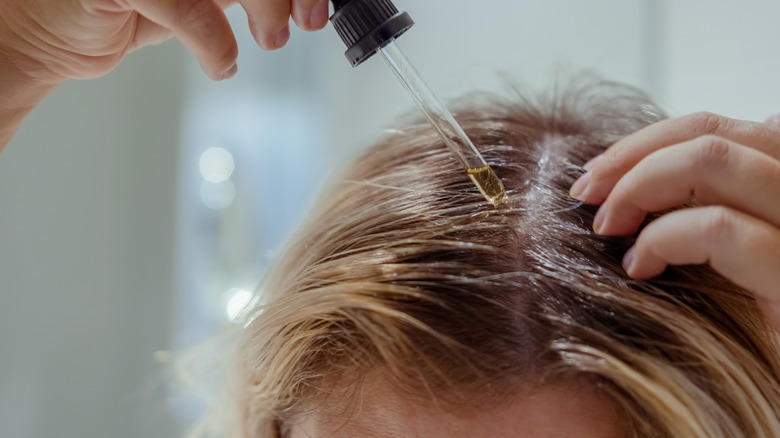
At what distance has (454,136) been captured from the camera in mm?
565

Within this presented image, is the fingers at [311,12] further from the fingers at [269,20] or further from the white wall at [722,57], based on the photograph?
the white wall at [722,57]

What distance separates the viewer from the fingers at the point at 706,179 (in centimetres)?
43

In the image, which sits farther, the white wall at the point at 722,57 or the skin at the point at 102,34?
the white wall at the point at 722,57

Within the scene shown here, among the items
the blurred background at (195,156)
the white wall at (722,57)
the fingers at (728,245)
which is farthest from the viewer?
the blurred background at (195,156)

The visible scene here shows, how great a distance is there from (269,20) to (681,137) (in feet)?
0.92

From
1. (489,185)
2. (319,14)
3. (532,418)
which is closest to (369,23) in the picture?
(319,14)

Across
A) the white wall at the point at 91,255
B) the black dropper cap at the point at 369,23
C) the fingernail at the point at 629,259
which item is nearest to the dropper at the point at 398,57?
the black dropper cap at the point at 369,23

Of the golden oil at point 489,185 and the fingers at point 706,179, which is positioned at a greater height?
the golden oil at point 489,185

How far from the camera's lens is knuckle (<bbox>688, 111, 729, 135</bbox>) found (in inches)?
18.6

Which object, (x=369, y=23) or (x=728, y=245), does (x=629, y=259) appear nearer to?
(x=728, y=245)

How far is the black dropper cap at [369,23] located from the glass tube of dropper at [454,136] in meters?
0.07

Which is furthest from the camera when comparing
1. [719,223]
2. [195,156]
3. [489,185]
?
[195,156]

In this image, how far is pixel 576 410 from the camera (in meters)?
0.51

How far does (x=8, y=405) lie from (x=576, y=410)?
2.84 feet
